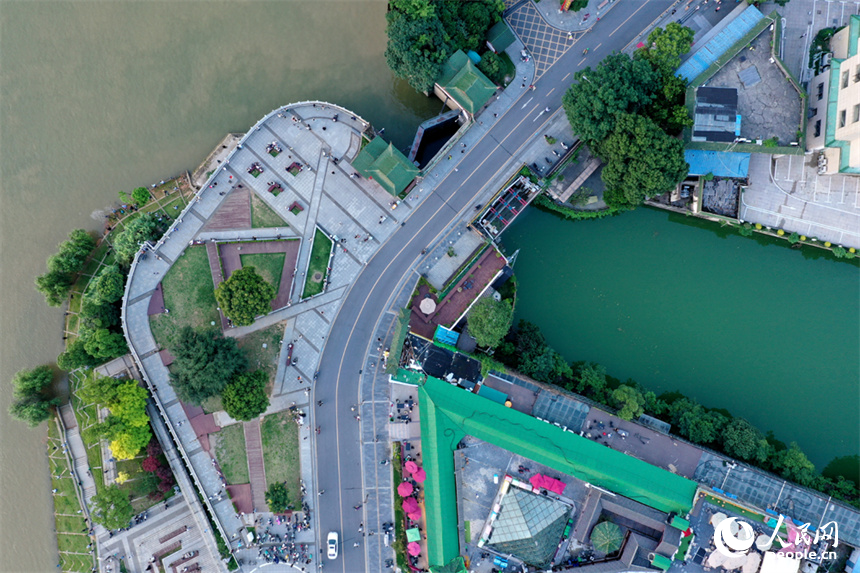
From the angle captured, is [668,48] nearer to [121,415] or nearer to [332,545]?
[332,545]

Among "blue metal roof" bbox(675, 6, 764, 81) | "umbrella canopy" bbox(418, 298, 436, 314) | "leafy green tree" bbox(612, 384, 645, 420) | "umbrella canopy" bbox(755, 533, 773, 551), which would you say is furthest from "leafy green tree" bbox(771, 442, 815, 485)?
"blue metal roof" bbox(675, 6, 764, 81)

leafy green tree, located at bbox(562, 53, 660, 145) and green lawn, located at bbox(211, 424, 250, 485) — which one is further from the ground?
leafy green tree, located at bbox(562, 53, 660, 145)

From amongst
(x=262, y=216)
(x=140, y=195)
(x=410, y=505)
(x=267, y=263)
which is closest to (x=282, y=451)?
(x=410, y=505)

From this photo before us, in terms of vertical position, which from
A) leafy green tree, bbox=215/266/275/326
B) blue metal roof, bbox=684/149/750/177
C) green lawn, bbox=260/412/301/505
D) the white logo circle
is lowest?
green lawn, bbox=260/412/301/505

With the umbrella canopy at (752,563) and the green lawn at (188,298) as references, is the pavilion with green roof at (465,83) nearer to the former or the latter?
the green lawn at (188,298)

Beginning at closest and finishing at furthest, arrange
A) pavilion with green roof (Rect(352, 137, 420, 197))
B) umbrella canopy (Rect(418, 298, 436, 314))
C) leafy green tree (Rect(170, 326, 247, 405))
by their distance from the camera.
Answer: leafy green tree (Rect(170, 326, 247, 405)) → pavilion with green roof (Rect(352, 137, 420, 197)) → umbrella canopy (Rect(418, 298, 436, 314))

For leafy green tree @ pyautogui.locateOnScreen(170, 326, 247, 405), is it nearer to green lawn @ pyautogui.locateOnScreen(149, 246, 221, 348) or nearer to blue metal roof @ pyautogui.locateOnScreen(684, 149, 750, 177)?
green lawn @ pyautogui.locateOnScreen(149, 246, 221, 348)

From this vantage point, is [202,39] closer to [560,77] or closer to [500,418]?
[560,77]

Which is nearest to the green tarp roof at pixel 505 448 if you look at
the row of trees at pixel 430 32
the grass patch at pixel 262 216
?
the grass patch at pixel 262 216
